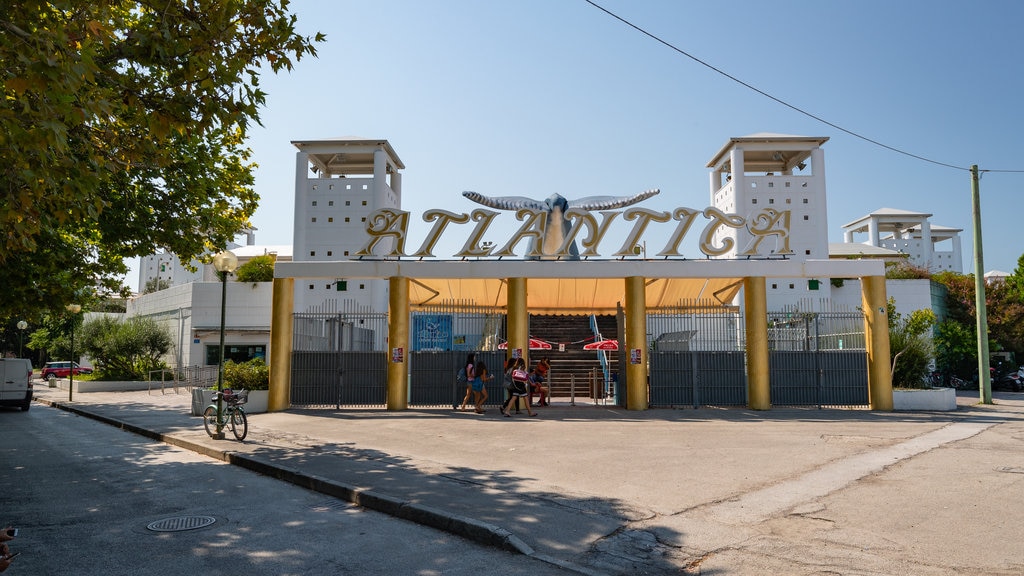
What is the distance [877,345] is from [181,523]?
59.1 ft

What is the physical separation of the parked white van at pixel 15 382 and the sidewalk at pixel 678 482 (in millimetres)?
10921

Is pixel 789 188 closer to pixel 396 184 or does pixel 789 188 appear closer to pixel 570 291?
pixel 396 184

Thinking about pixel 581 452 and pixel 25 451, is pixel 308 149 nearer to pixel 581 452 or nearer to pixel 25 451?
pixel 25 451

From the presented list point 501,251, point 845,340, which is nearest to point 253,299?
point 501,251

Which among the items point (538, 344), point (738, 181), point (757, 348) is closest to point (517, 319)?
point (757, 348)

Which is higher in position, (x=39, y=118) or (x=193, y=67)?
(x=193, y=67)

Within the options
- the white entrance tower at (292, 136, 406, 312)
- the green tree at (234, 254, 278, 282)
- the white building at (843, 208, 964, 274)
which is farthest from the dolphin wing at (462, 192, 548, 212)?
the white building at (843, 208, 964, 274)

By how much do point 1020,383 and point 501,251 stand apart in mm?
32557

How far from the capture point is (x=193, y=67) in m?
7.73

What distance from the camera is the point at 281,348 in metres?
19.1

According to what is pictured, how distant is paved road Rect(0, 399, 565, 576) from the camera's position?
5.40 m

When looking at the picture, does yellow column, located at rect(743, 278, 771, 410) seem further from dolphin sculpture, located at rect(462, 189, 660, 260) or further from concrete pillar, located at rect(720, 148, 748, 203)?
concrete pillar, located at rect(720, 148, 748, 203)

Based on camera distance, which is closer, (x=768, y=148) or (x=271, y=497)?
(x=271, y=497)

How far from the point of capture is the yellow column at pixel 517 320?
18.8 metres
